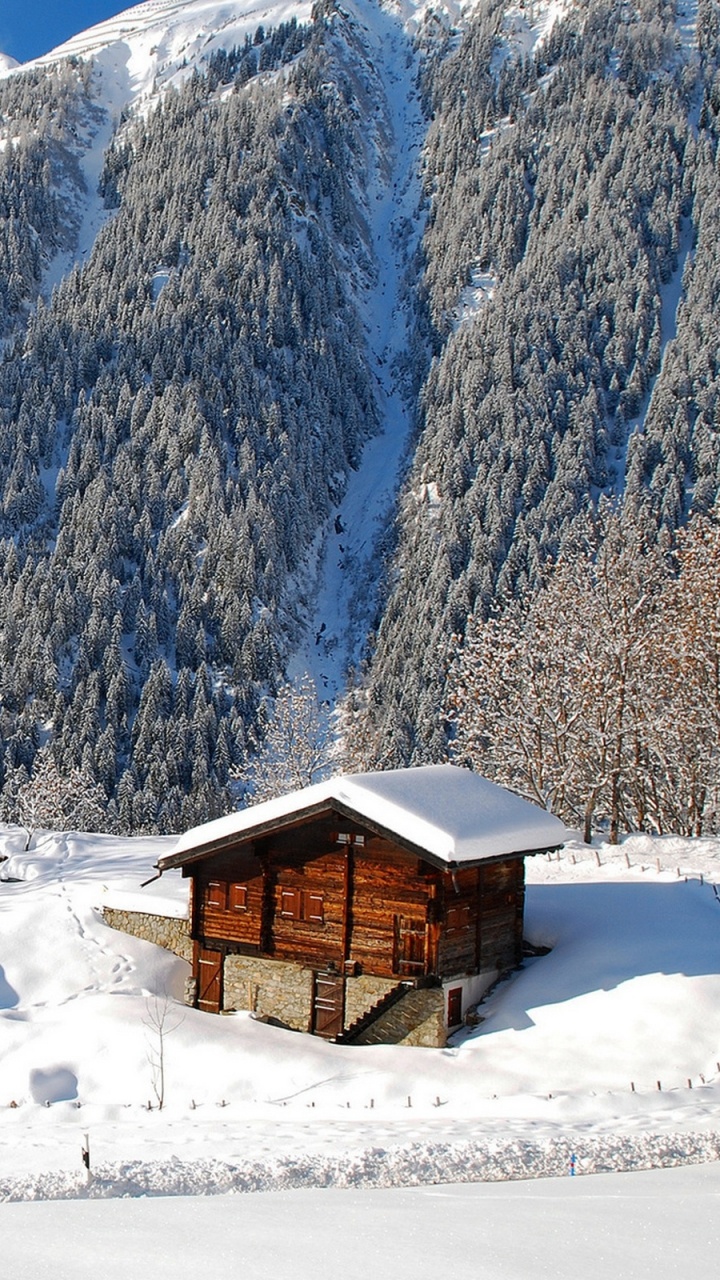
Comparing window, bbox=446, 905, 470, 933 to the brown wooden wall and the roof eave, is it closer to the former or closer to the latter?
the brown wooden wall

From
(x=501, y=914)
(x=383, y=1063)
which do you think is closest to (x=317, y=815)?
(x=501, y=914)

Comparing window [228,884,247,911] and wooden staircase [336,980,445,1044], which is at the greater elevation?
window [228,884,247,911]

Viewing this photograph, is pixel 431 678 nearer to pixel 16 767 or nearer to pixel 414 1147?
pixel 16 767

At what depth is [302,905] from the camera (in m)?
27.2

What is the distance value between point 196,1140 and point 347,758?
5214 cm

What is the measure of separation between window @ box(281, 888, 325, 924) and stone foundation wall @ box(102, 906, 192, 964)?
323 centimetres

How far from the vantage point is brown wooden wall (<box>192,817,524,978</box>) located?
25.5 m

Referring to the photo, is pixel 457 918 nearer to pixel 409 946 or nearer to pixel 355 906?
pixel 409 946

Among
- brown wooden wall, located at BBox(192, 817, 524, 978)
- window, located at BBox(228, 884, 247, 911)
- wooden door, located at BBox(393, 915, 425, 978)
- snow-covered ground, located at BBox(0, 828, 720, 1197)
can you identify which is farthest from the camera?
window, located at BBox(228, 884, 247, 911)

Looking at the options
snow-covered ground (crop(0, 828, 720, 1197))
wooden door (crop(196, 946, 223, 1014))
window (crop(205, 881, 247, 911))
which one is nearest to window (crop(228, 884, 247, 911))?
window (crop(205, 881, 247, 911))

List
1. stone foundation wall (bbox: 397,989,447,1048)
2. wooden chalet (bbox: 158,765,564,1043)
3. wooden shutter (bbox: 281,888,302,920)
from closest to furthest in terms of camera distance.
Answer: stone foundation wall (bbox: 397,989,447,1048), wooden chalet (bbox: 158,765,564,1043), wooden shutter (bbox: 281,888,302,920)

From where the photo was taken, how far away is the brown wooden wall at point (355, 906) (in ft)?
83.6

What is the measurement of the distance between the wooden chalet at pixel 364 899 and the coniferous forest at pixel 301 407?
1492 inches

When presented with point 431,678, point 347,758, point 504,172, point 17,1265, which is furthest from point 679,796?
point 504,172
